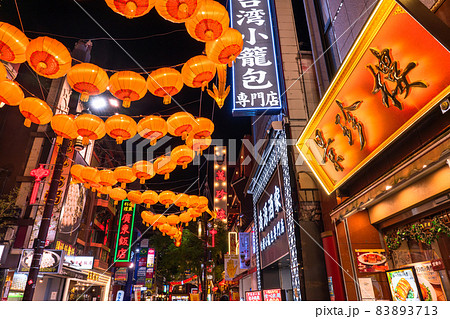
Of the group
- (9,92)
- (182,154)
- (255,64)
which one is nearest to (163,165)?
(182,154)

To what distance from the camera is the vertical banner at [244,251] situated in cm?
1973

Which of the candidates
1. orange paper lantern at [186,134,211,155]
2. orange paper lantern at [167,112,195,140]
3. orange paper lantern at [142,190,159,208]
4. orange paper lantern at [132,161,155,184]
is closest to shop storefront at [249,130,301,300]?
orange paper lantern at [186,134,211,155]

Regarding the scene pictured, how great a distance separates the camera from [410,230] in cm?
581

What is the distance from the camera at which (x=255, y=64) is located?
1082 centimetres

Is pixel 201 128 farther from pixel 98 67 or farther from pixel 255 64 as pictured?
pixel 255 64

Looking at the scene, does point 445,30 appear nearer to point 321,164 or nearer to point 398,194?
point 398,194

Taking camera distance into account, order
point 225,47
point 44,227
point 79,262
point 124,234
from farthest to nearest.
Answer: point 124,234
point 79,262
point 44,227
point 225,47

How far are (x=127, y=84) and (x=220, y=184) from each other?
66.8 ft

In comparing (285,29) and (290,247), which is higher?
(285,29)

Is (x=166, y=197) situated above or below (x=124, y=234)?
below

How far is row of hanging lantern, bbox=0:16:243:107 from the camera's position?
6.17m

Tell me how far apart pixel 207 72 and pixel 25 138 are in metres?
17.0

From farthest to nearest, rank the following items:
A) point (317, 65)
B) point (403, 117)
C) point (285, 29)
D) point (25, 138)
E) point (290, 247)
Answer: point (25, 138), point (285, 29), point (317, 65), point (290, 247), point (403, 117)
